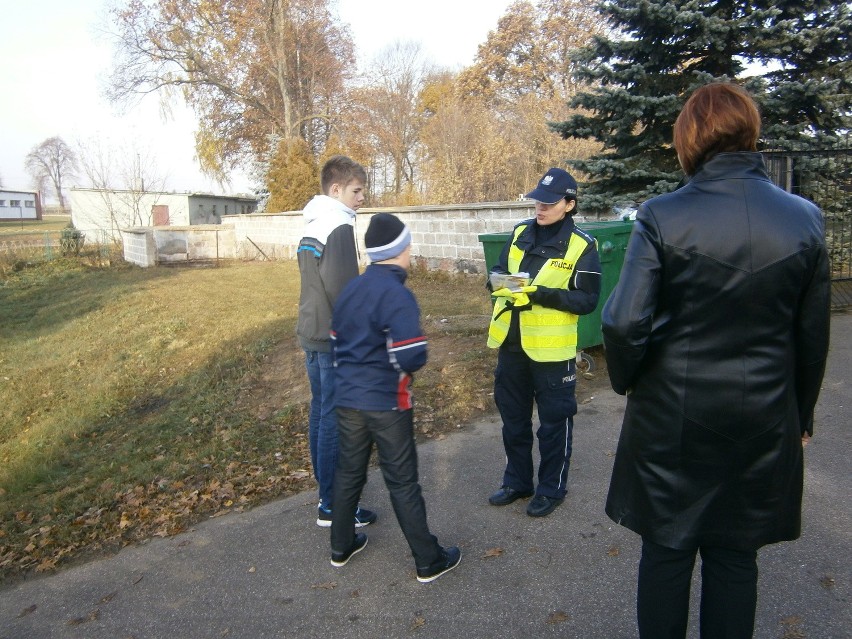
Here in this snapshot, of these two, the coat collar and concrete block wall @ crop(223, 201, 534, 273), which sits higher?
the coat collar

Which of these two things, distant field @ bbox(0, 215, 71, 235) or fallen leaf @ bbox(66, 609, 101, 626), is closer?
fallen leaf @ bbox(66, 609, 101, 626)

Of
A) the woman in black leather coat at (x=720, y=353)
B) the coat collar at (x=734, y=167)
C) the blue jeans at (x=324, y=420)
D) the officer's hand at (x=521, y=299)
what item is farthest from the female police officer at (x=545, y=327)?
the coat collar at (x=734, y=167)

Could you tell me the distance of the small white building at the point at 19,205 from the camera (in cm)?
8400

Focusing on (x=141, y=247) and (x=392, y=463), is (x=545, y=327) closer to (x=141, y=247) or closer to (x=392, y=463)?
(x=392, y=463)

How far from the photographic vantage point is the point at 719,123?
2107 millimetres

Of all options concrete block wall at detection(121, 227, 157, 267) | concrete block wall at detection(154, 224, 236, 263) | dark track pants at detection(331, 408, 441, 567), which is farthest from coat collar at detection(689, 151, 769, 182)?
concrete block wall at detection(154, 224, 236, 263)

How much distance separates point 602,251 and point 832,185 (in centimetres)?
485

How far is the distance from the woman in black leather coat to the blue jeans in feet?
6.41

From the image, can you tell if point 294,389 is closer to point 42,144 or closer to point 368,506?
point 368,506

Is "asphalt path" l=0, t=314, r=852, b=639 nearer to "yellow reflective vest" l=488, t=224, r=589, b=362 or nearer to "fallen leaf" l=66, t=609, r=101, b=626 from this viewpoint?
"fallen leaf" l=66, t=609, r=101, b=626

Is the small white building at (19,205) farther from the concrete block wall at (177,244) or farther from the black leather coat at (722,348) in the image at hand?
the black leather coat at (722,348)

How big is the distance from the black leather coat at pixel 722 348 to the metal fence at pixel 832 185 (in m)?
6.98

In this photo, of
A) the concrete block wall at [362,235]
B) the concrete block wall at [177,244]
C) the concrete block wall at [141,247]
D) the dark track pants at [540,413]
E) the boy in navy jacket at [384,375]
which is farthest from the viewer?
the concrete block wall at [177,244]

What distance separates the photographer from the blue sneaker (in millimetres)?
3994
